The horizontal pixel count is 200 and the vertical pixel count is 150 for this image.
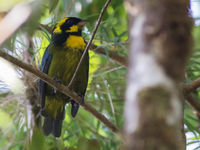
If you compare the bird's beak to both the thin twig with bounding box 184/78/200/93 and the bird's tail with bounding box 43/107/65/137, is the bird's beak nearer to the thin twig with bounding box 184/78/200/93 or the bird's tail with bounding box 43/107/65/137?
the bird's tail with bounding box 43/107/65/137

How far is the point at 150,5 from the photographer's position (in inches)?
34.9

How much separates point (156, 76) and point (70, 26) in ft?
10.0

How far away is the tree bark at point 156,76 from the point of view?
2.65ft

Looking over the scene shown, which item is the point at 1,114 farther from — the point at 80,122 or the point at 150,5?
the point at 150,5

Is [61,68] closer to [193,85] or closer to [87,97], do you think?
[87,97]

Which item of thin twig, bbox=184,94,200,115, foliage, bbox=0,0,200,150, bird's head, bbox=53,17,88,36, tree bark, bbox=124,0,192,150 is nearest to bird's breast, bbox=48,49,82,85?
foliage, bbox=0,0,200,150

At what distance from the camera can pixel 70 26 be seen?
3824mm

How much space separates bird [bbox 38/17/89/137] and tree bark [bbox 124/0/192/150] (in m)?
2.43

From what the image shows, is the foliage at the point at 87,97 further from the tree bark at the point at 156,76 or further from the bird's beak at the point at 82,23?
the tree bark at the point at 156,76

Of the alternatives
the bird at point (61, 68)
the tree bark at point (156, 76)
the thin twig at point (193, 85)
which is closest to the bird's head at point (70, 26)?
the bird at point (61, 68)

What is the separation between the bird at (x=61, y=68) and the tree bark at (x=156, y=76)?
7.97 feet

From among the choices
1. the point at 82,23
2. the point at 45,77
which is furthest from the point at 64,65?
the point at 45,77

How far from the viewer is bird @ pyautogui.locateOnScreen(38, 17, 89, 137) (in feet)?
11.3

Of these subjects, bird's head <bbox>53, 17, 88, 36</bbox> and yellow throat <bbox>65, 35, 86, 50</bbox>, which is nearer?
yellow throat <bbox>65, 35, 86, 50</bbox>
